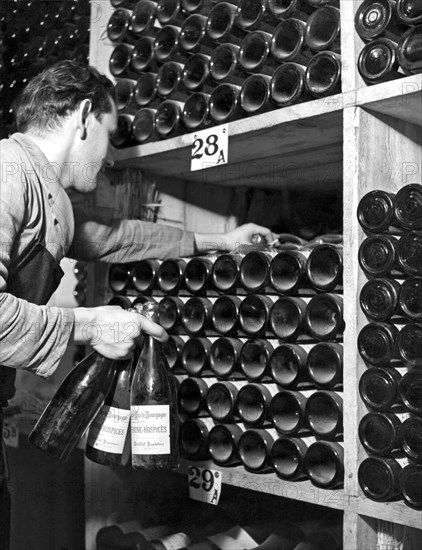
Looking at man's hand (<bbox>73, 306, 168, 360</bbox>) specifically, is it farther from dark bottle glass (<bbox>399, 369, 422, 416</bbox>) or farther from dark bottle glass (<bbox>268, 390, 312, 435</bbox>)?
dark bottle glass (<bbox>399, 369, 422, 416</bbox>)

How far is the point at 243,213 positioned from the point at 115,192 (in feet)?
1.23

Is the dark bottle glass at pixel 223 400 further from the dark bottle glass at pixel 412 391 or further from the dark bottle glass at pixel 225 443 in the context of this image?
the dark bottle glass at pixel 412 391

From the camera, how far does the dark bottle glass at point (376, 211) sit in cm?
125

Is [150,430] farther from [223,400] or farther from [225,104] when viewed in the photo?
[225,104]

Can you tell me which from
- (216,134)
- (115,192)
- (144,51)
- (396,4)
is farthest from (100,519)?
(396,4)

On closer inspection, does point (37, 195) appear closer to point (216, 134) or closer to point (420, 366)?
point (216, 134)

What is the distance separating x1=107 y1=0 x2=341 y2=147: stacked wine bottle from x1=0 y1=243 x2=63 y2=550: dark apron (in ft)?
1.68

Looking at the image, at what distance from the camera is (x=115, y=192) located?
6.38 feet

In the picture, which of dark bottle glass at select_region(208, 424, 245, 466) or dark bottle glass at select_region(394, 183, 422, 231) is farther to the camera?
dark bottle glass at select_region(208, 424, 245, 466)

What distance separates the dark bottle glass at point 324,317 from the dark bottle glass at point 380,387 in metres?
0.11

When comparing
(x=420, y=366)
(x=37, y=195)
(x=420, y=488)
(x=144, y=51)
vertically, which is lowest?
(x=420, y=488)

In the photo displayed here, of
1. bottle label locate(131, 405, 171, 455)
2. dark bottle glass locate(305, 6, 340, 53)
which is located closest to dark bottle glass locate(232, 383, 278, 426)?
bottle label locate(131, 405, 171, 455)

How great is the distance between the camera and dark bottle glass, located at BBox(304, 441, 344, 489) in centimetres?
130

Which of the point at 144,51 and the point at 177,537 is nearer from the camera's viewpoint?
the point at 177,537
